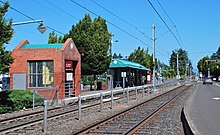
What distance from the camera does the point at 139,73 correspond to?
76.3 meters

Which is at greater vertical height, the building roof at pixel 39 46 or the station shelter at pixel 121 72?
the building roof at pixel 39 46

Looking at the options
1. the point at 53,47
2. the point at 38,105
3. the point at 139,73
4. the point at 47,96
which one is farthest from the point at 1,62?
the point at 139,73

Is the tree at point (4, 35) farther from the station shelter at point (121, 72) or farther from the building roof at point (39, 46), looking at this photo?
the station shelter at point (121, 72)

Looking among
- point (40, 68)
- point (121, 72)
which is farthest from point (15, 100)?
point (121, 72)

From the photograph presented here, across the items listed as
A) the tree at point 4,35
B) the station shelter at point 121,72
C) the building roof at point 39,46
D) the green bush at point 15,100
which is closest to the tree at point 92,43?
the station shelter at point 121,72

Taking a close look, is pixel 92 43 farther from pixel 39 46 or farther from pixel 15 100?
pixel 15 100

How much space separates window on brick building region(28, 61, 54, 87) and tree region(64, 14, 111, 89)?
16494 mm

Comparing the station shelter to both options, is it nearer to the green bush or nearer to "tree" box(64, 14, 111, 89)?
"tree" box(64, 14, 111, 89)

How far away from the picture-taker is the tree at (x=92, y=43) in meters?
47.2

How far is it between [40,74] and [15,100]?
6965 mm

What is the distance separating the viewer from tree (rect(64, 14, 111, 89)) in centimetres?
4722

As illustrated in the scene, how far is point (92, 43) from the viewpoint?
155 ft

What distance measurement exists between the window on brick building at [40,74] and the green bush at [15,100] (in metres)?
4.33

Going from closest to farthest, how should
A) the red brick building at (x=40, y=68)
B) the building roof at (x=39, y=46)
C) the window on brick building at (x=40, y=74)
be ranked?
the red brick building at (x=40, y=68) < the window on brick building at (x=40, y=74) < the building roof at (x=39, y=46)
